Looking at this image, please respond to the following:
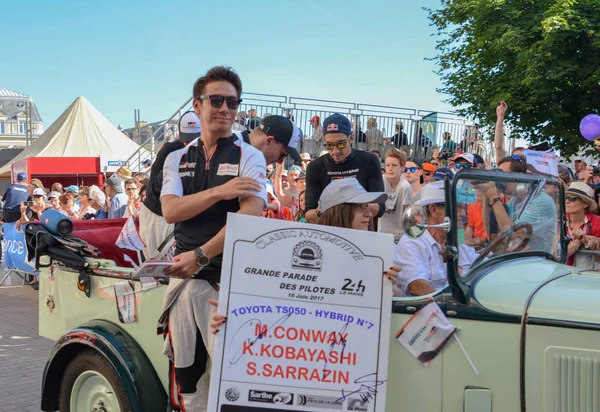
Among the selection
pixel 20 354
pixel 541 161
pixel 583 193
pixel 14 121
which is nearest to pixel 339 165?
pixel 541 161

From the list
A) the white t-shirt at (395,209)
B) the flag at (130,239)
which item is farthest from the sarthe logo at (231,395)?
the white t-shirt at (395,209)

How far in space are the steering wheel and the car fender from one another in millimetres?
1713

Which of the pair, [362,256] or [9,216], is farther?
[9,216]

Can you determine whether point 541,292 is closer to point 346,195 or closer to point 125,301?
point 346,195

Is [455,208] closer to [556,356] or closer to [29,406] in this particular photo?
[556,356]

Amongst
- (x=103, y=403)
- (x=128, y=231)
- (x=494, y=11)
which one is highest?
(x=494, y=11)

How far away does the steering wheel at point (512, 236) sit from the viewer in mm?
2520

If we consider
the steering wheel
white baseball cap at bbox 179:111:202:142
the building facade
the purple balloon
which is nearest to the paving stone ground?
white baseball cap at bbox 179:111:202:142

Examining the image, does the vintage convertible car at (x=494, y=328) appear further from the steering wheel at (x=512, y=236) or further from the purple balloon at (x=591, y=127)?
the purple balloon at (x=591, y=127)

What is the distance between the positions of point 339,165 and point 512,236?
1.93m

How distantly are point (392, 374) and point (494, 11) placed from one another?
18819 millimetres

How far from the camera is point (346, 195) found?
2.72 meters

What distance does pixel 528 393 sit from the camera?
2111 mm

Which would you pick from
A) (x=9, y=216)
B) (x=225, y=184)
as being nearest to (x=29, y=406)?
(x=225, y=184)
